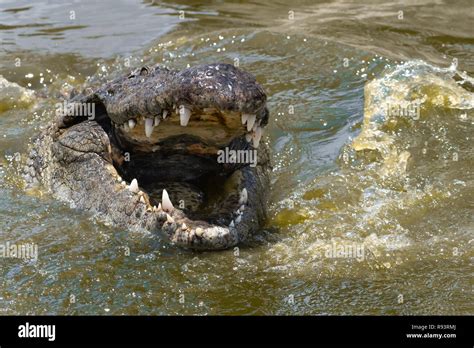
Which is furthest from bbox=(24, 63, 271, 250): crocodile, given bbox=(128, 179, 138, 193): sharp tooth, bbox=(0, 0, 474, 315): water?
bbox=(0, 0, 474, 315): water

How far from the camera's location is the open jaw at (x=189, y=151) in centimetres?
376

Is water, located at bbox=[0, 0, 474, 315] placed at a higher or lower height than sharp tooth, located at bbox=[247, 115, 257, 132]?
lower

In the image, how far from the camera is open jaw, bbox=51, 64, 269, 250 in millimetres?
3762

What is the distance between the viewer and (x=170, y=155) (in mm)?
4598

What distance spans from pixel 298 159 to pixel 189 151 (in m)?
1.68

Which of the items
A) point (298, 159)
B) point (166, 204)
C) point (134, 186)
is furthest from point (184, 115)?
point (298, 159)

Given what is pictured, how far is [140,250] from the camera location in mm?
4242

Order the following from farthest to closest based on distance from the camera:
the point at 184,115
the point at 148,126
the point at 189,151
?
the point at 189,151
the point at 148,126
the point at 184,115

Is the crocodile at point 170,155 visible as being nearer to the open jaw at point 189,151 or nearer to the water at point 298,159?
the open jaw at point 189,151

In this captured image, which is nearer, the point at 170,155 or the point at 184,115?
the point at 184,115

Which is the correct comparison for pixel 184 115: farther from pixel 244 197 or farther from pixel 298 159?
pixel 298 159

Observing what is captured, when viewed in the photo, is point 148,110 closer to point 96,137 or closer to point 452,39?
point 96,137

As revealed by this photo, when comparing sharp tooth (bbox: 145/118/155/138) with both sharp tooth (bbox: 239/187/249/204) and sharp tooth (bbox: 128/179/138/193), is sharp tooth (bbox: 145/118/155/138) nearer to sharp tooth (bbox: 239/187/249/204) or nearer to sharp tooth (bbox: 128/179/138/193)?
sharp tooth (bbox: 128/179/138/193)
